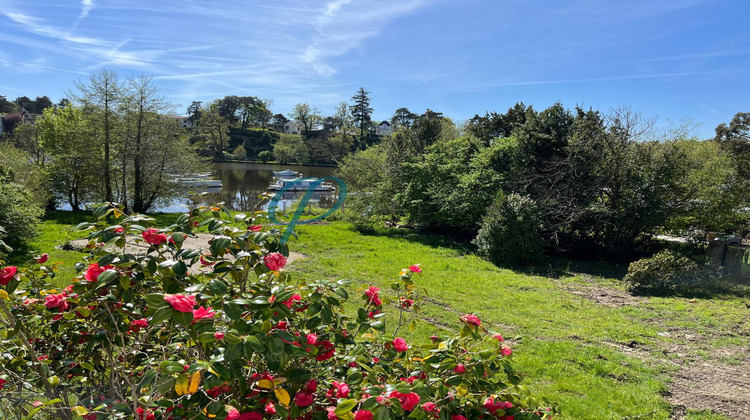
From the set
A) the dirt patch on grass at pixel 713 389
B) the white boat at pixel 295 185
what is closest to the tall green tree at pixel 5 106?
the white boat at pixel 295 185

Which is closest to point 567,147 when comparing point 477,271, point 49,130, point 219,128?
point 477,271

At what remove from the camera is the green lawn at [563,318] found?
4137 millimetres

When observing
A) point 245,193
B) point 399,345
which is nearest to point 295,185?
point 245,193

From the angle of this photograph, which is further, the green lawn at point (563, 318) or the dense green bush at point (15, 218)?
the dense green bush at point (15, 218)

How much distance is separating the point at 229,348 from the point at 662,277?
31.6ft

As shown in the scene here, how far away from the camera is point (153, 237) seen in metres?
1.68

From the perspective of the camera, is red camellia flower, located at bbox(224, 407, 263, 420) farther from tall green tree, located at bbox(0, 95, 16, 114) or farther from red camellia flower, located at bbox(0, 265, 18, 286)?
tall green tree, located at bbox(0, 95, 16, 114)

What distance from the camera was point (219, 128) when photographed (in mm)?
63250

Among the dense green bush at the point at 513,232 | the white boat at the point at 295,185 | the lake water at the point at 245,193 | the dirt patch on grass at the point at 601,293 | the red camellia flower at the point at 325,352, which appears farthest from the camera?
the white boat at the point at 295,185

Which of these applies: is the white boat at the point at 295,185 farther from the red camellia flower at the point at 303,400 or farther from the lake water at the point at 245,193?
the red camellia flower at the point at 303,400

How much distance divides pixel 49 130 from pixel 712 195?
26078 mm

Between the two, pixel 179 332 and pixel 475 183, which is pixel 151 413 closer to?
pixel 179 332

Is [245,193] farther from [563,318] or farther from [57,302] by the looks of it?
[57,302]

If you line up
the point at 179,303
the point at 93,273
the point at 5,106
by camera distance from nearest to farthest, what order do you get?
1. the point at 179,303
2. the point at 93,273
3. the point at 5,106
